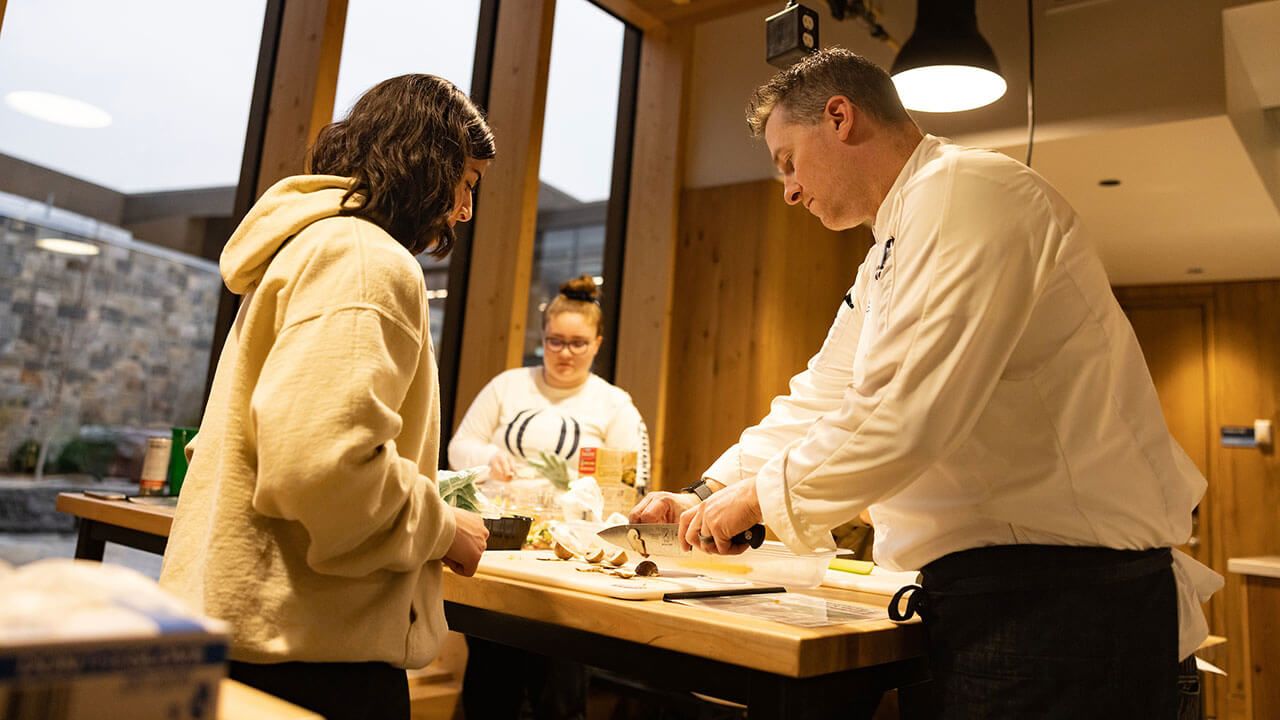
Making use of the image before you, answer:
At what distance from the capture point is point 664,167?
465cm

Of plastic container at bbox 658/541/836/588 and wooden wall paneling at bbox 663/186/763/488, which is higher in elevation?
wooden wall paneling at bbox 663/186/763/488

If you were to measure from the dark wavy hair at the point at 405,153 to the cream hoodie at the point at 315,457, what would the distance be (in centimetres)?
6

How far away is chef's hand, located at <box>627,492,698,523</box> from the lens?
159 centimetres

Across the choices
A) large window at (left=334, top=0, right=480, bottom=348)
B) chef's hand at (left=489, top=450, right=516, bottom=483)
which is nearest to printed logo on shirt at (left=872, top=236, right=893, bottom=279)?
chef's hand at (left=489, top=450, right=516, bottom=483)

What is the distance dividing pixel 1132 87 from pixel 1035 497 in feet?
10.1

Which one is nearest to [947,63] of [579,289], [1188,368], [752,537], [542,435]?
[579,289]

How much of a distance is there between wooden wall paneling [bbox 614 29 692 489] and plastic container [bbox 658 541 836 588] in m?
2.80

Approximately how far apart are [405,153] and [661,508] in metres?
0.79

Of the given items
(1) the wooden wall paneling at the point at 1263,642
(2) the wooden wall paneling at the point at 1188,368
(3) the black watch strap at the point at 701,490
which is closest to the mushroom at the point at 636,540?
(3) the black watch strap at the point at 701,490

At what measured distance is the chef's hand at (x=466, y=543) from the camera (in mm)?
1102

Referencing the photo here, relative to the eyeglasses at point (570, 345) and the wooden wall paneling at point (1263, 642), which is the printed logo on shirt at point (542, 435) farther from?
Result: the wooden wall paneling at point (1263, 642)

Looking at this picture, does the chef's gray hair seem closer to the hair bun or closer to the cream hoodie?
the cream hoodie

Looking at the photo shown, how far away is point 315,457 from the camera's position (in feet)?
2.82

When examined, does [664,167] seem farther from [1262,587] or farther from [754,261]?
[1262,587]
